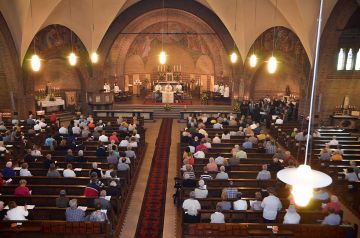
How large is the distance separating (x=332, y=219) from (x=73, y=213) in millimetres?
5993

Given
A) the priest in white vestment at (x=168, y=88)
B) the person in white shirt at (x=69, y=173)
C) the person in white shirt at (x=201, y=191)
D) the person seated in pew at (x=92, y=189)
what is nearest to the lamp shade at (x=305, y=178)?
the person in white shirt at (x=201, y=191)

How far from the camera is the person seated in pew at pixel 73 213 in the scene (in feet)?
27.3

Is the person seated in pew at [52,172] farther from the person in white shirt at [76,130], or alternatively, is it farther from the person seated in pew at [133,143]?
the person in white shirt at [76,130]

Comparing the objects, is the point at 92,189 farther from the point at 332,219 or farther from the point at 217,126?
the point at 217,126

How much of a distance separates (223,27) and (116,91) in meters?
9.66

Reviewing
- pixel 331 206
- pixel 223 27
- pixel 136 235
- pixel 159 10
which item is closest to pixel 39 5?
pixel 159 10

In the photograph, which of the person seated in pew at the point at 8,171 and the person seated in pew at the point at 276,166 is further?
the person seated in pew at the point at 276,166

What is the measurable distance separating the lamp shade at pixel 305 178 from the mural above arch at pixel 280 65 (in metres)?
18.7

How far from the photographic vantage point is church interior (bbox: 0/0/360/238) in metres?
8.92

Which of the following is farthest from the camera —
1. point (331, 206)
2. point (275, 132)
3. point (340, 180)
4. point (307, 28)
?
point (275, 132)

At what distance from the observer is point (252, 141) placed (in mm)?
15445

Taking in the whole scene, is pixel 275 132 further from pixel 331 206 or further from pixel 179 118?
pixel 331 206

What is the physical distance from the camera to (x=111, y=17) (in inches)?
917

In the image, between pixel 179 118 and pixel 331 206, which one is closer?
pixel 331 206
